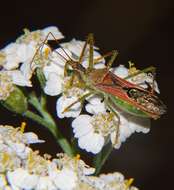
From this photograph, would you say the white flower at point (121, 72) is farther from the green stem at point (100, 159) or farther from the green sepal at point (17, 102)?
the green sepal at point (17, 102)

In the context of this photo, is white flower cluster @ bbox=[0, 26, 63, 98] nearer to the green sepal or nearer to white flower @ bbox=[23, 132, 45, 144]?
the green sepal

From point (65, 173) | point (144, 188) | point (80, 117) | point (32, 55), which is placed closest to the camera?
point (65, 173)

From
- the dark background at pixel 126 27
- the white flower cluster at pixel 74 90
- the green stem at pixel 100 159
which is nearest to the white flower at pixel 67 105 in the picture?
the white flower cluster at pixel 74 90

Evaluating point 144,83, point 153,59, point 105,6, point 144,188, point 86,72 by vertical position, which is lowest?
point 144,188

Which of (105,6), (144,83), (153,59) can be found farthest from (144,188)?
(144,83)

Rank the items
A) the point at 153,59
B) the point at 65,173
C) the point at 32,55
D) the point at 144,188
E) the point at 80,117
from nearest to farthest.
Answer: the point at 65,173
the point at 80,117
the point at 32,55
the point at 144,188
the point at 153,59

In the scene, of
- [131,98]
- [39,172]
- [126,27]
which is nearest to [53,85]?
[131,98]

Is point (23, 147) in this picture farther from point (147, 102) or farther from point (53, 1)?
point (53, 1)

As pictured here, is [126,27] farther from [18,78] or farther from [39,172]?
[39,172]
